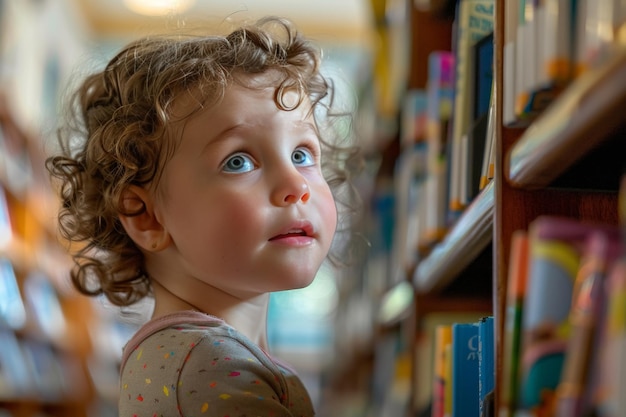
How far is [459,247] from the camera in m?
1.41

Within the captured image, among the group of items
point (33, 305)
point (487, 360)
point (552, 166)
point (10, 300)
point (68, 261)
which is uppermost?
point (552, 166)

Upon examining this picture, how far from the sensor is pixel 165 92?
1136mm

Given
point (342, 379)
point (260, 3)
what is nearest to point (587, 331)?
point (342, 379)

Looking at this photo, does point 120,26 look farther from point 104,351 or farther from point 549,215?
point 549,215

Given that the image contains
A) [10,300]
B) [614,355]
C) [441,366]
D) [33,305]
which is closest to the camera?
[614,355]

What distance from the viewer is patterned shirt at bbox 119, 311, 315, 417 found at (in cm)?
95

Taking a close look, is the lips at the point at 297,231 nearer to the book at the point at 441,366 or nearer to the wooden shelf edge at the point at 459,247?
the wooden shelf edge at the point at 459,247

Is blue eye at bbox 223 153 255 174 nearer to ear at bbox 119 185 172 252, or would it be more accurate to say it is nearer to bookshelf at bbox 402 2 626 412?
ear at bbox 119 185 172 252

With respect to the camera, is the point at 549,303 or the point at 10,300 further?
the point at 10,300

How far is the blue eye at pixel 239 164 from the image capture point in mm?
1099

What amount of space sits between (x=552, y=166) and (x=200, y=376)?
454mm

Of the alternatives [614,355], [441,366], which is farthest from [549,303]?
[441,366]

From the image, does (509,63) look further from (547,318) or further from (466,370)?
(466,370)

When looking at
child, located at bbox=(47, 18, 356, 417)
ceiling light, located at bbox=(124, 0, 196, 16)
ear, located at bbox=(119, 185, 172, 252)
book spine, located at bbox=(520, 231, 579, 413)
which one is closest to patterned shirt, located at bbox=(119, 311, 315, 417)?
child, located at bbox=(47, 18, 356, 417)
